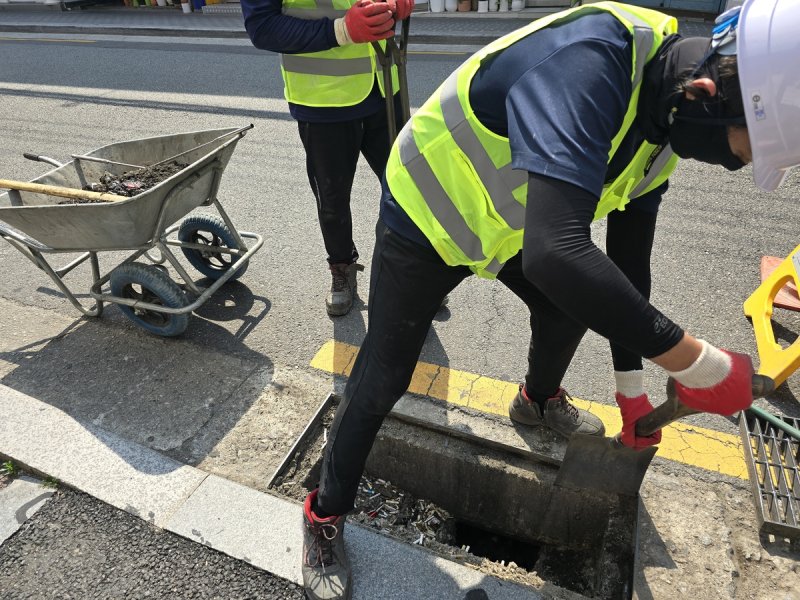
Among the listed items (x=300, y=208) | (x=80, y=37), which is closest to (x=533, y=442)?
(x=300, y=208)

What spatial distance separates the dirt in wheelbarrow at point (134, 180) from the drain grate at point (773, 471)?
126 inches

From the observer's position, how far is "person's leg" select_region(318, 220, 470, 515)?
1756mm

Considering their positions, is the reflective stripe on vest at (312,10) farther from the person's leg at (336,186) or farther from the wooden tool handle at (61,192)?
the wooden tool handle at (61,192)

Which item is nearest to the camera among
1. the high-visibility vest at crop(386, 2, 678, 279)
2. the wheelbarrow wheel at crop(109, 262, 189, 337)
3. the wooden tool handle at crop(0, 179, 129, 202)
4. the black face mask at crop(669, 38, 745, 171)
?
the black face mask at crop(669, 38, 745, 171)

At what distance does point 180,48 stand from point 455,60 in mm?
5502

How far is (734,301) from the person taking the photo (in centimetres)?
338

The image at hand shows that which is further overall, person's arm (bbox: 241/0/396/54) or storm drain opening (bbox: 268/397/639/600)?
person's arm (bbox: 241/0/396/54)

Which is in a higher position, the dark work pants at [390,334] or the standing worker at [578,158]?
the standing worker at [578,158]

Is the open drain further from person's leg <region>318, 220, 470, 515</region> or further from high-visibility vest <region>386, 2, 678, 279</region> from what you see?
high-visibility vest <region>386, 2, 678, 279</region>

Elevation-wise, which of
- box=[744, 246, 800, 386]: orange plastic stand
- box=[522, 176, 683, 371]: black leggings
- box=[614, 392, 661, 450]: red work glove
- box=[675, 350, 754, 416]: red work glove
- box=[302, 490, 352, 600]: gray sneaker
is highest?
box=[522, 176, 683, 371]: black leggings

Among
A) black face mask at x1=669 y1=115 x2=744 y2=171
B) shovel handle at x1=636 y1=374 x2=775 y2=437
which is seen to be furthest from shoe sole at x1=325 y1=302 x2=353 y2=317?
black face mask at x1=669 y1=115 x2=744 y2=171

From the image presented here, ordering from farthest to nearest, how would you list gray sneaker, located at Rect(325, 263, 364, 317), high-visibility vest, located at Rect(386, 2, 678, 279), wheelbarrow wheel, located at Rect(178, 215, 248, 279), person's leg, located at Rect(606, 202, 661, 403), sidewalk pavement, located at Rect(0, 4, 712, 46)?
sidewalk pavement, located at Rect(0, 4, 712, 46)
wheelbarrow wheel, located at Rect(178, 215, 248, 279)
gray sneaker, located at Rect(325, 263, 364, 317)
person's leg, located at Rect(606, 202, 661, 403)
high-visibility vest, located at Rect(386, 2, 678, 279)

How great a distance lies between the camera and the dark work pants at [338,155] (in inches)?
114

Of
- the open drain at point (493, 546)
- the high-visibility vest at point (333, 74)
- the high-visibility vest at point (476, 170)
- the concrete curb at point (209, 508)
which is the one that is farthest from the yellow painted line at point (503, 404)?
the high-visibility vest at point (333, 74)
